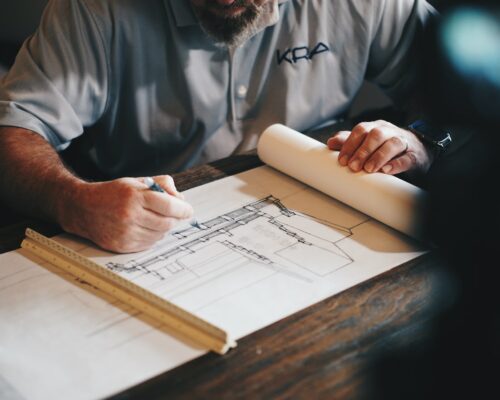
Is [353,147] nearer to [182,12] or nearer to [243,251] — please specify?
[243,251]

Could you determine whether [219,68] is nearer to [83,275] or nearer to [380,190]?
[380,190]

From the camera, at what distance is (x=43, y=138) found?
51.9 inches

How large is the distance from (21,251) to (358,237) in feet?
1.95

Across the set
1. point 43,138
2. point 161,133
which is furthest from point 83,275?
point 161,133

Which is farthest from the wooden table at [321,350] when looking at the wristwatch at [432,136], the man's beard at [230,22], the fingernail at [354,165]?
the man's beard at [230,22]

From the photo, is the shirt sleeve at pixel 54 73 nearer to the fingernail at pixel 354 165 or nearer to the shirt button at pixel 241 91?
the shirt button at pixel 241 91

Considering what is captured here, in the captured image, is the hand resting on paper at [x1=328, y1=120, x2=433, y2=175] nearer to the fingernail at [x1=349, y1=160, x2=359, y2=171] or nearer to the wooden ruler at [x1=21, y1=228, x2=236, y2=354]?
the fingernail at [x1=349, y1=160, x2=359, y2=171]

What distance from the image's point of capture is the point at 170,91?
1.53 metres

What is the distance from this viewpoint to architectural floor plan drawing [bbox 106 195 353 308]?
0.98 metres

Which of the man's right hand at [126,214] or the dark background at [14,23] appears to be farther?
the dark background at [14,23]

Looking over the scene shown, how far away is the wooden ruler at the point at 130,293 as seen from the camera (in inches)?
32.5

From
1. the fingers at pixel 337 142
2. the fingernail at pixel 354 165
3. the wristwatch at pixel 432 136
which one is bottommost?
the fingernail at pixel 354 165

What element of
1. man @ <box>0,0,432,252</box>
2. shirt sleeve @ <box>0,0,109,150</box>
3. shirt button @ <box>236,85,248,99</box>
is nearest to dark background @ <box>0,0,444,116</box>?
man @ <box>0,0,432,252</box>

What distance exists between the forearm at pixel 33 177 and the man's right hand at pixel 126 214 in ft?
0.19
